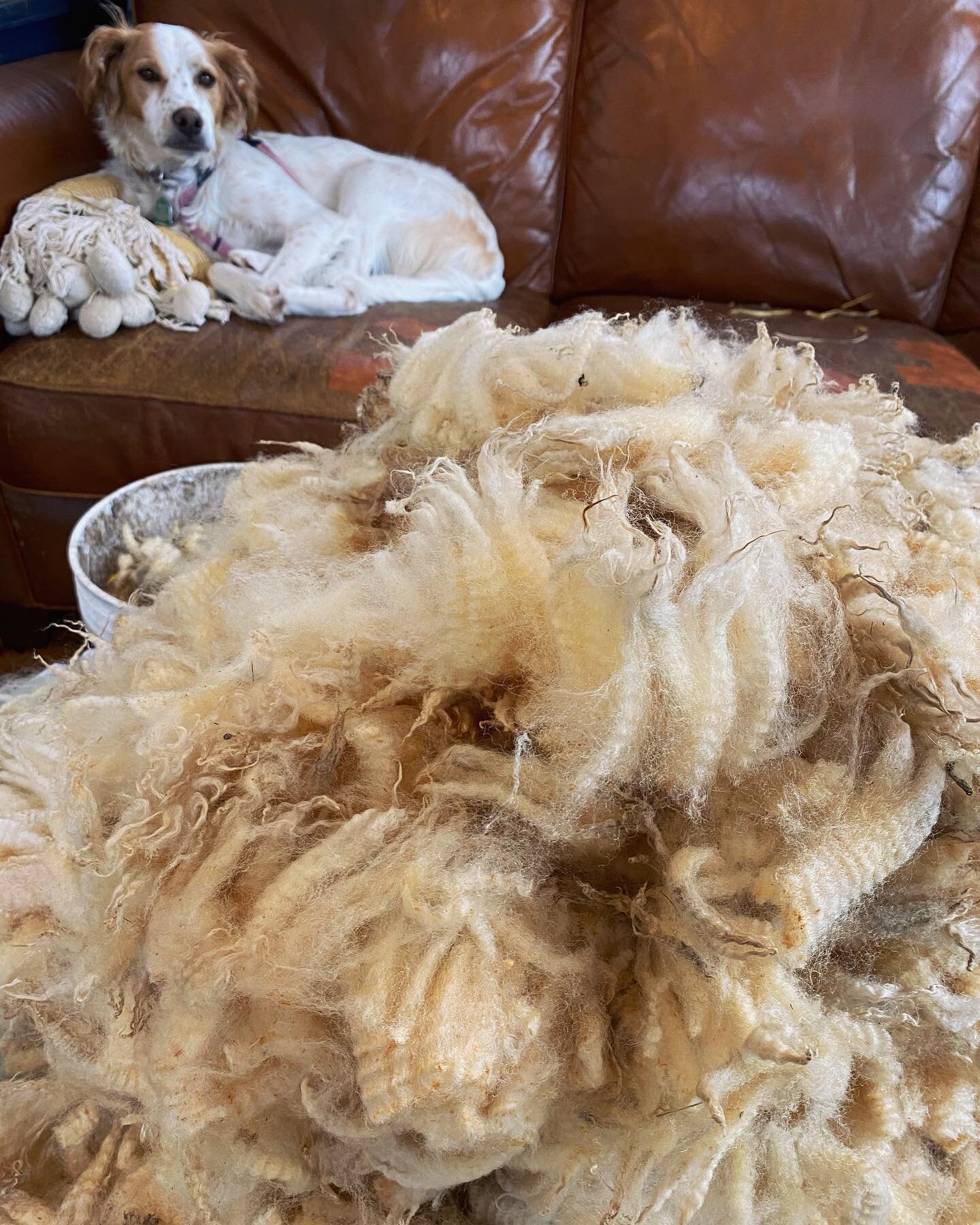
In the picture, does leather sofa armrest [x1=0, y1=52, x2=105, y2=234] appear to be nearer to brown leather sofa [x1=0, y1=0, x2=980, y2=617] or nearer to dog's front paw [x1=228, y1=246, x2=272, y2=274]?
brown leather sofa [x1=0, y1=0, x2=980, y2=617]

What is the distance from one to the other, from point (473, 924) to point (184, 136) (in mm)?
1773

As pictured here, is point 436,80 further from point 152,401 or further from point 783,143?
point 152,401

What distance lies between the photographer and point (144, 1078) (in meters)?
0.37

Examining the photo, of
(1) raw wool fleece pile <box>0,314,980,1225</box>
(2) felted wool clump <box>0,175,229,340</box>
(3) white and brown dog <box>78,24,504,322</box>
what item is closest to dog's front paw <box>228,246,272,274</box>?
(3) white and brown dog <box>78,24,504,322</box>

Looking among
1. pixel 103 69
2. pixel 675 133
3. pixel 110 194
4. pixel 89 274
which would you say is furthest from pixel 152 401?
pixel 675 133

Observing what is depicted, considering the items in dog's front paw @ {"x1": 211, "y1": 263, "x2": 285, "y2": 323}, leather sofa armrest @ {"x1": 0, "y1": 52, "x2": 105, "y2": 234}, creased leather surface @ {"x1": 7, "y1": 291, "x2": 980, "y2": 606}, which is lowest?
creased leather surface @ {"x1": 7, "y1": 291, "x2": 980, "y2": 606}

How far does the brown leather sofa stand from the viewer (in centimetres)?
176

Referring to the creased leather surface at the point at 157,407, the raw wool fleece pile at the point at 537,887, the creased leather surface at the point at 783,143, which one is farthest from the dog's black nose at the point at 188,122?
the raw wool fleece pile at the point at 537,887

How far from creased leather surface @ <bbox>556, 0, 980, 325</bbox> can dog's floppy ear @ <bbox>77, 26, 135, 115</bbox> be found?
2.91 feet

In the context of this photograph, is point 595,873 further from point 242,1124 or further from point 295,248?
point 295,248

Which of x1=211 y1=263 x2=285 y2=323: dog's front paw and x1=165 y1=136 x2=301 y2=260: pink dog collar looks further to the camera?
x1=165 y1=136 x2=301 y2=260: pink dog collar

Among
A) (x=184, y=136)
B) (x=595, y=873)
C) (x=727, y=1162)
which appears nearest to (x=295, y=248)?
(x=184, y=136)

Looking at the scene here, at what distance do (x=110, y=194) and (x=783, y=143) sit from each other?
130cm

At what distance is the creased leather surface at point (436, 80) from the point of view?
1.81 metres
